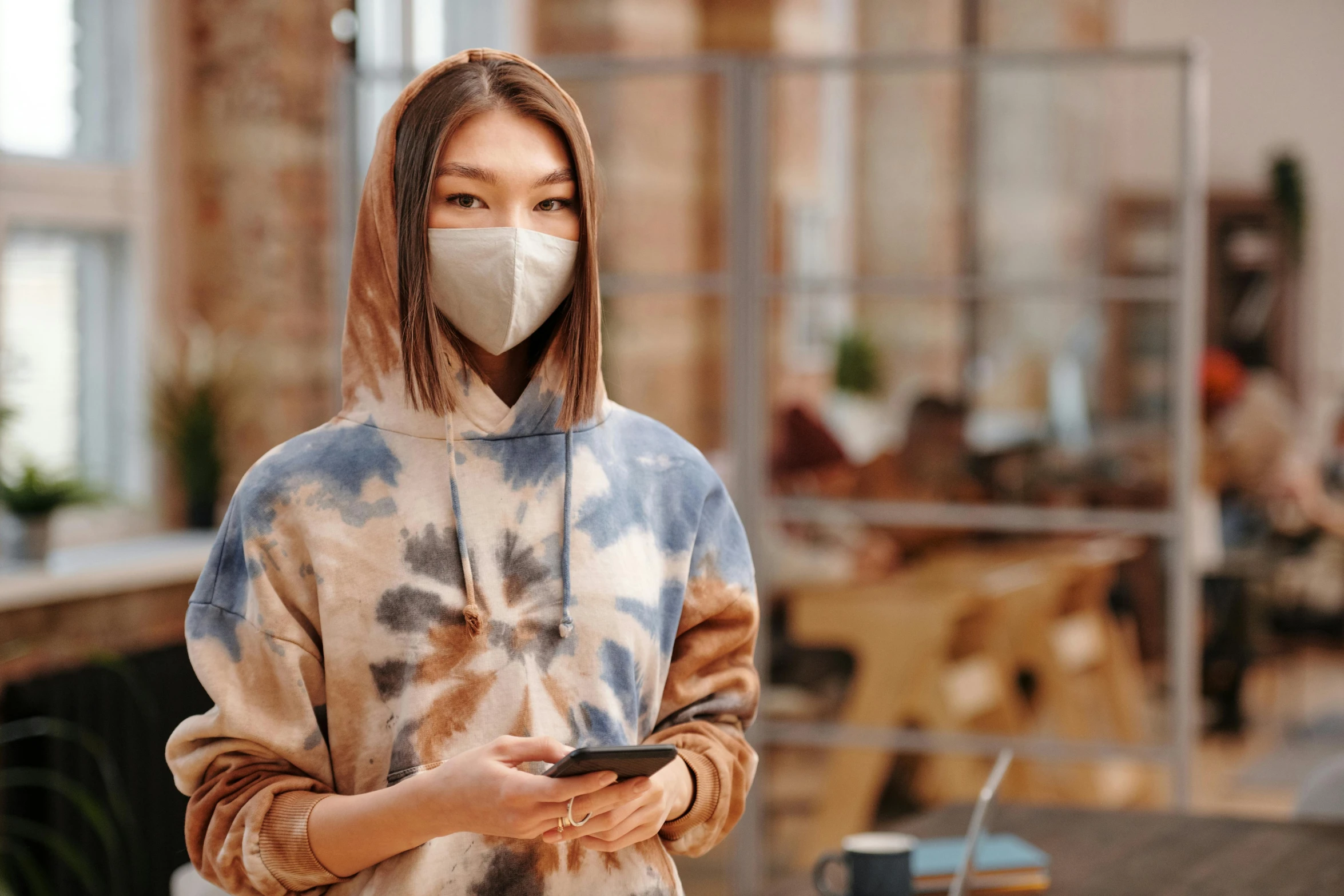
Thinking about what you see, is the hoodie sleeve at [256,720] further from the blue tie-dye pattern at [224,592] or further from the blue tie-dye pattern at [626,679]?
the blue tie-dye pattern at [626,679]

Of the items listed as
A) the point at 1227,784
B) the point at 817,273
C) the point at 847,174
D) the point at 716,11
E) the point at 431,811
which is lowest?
the point at 1227,784

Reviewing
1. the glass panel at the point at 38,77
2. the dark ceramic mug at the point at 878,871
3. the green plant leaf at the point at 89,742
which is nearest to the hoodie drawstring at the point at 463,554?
the dark ceramic mug at the point at 878,871

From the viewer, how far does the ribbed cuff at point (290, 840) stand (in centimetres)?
91

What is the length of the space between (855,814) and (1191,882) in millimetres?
1711

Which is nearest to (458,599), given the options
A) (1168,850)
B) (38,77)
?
A: (1168,850)

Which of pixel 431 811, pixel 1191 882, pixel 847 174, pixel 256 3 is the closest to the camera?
pixel 431 811

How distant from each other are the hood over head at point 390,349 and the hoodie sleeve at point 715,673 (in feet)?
0.49

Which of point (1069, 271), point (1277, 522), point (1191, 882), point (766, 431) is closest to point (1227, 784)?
point (1277, 522)

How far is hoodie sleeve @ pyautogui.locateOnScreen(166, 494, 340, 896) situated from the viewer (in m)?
0.92

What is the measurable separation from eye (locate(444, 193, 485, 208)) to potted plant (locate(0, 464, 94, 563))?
205 centimetres

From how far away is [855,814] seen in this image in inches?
133

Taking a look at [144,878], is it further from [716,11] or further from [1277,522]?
[1277,522]

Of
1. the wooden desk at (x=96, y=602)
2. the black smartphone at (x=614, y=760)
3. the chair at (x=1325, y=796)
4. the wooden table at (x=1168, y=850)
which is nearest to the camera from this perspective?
the black smartphone at (x=614, y=760)

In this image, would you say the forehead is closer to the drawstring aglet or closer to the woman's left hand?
the drawstring aglet
